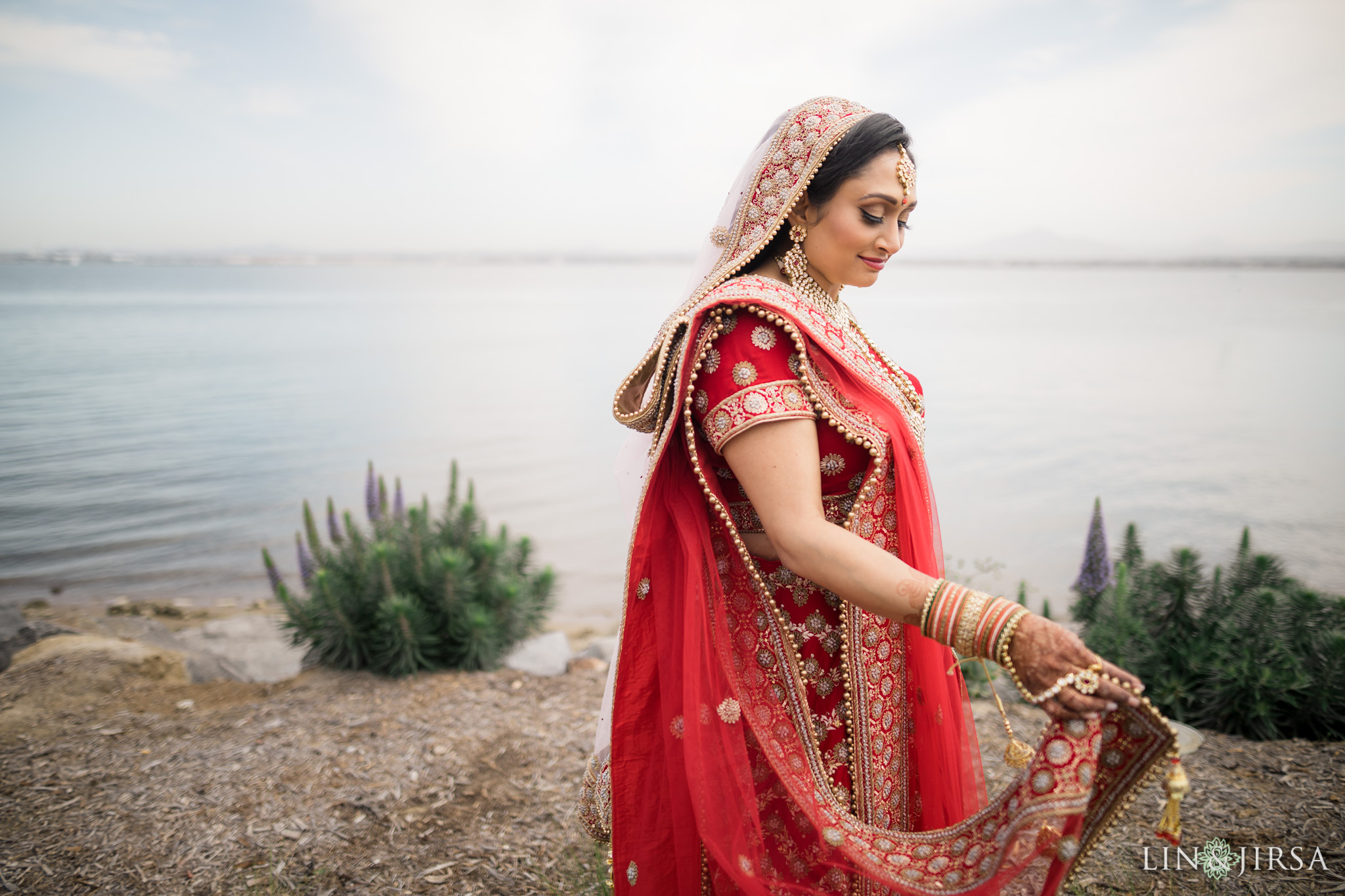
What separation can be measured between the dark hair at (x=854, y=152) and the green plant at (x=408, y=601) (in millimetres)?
2972

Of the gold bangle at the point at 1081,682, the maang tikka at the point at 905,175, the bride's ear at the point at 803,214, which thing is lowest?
the gold bangle at the point at 1081,682

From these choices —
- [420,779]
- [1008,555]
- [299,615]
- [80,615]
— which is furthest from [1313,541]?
[80,615]

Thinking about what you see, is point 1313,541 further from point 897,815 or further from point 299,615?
point 299,615

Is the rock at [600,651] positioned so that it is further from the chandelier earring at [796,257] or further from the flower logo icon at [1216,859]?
the chandelier earring at [796,257]

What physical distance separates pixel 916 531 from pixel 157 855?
2720 millimetres

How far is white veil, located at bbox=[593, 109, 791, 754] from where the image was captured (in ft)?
5.52

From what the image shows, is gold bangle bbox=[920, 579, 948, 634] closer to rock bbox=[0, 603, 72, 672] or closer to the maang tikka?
the maang tikka

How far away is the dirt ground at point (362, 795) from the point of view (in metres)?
2.38

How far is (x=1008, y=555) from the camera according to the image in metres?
6.98

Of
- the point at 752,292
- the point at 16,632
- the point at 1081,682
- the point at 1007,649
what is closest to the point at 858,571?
the point at 1007,649

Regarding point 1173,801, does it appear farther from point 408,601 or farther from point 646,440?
point 408,601

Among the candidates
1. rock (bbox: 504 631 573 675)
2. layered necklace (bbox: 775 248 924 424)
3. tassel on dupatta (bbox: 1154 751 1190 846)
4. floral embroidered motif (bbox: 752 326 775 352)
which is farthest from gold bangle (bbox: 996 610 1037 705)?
rock (bbox: 504 631 573 675)

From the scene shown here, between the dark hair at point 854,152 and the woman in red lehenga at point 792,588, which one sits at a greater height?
the dark hair at point 854,152

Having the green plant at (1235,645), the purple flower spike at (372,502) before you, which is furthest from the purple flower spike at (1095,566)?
the purple flower spike at (372,502)
